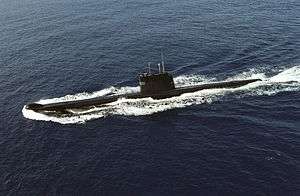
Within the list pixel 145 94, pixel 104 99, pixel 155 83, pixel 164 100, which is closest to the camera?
pixel 155 83

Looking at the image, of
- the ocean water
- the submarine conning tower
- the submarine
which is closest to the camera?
the ocean water

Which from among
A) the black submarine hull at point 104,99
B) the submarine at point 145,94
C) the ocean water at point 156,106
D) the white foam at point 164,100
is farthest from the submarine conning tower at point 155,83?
the ocean water at point 156,106

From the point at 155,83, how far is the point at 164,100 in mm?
3375

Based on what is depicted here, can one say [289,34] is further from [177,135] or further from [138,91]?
[177,135]

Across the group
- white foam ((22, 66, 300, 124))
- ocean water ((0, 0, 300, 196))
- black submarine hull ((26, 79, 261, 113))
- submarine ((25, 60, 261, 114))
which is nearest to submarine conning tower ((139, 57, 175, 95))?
submarine ((25, 60, 261, 114))

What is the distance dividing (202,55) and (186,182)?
44.4m

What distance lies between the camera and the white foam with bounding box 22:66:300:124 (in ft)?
248

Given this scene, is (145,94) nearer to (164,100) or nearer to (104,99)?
(164,100)

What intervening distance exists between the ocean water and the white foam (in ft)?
0.67

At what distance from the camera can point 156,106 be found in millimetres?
76938

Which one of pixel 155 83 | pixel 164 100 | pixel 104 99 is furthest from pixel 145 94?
pixel 104 99

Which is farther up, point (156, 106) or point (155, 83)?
point (155, 83)

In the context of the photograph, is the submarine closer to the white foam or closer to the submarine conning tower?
the submarine conning tower

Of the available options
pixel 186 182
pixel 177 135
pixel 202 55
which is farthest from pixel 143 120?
pixel 202 55
